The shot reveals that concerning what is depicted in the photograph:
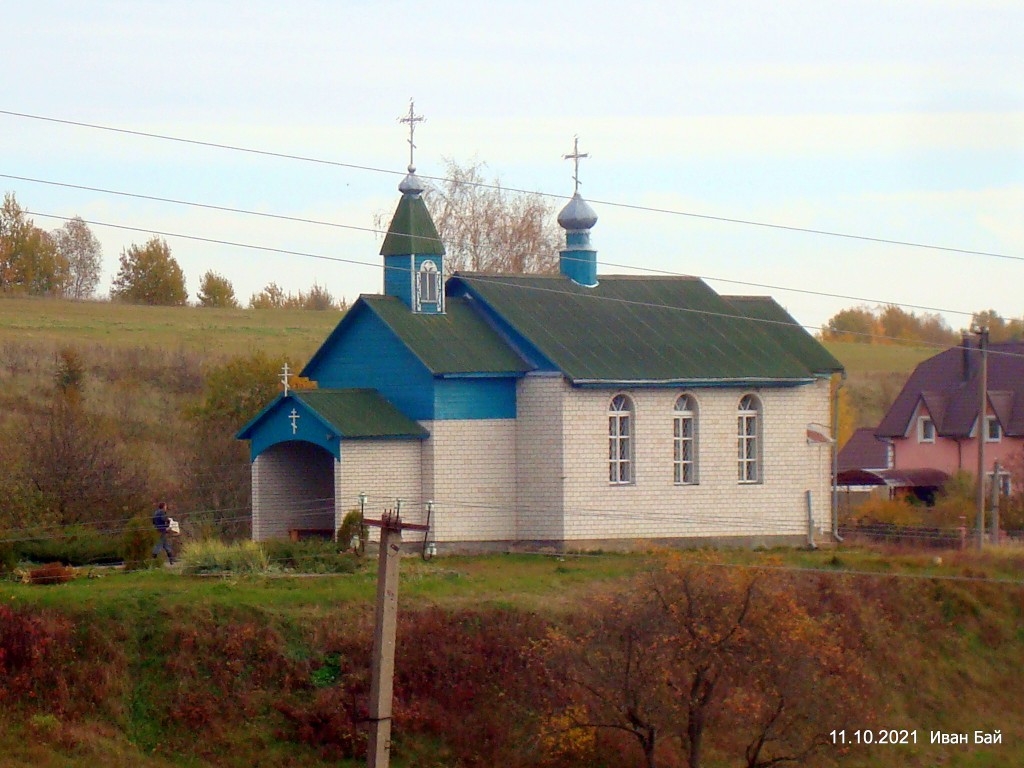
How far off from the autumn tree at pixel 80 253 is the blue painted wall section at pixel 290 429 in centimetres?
5140

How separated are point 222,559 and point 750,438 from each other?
43.3 ft

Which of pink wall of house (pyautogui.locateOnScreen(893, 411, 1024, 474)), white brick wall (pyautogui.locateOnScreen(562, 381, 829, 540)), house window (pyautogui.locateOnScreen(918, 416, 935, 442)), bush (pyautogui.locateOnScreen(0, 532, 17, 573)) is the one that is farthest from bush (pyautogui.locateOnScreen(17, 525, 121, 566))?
house window (pyautogui.locateOnScreen(918, 416, 935, 442))

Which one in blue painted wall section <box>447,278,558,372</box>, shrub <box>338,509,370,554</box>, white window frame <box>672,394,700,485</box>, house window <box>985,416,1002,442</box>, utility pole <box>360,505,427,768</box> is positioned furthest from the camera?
house window <box>985,416,1002,442</box>

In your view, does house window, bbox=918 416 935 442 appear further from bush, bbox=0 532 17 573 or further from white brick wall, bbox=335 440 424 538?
bush, bbox=0 532 17 573

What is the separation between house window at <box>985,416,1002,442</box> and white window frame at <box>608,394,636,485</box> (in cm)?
2476

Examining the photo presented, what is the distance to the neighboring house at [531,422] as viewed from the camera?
32.2 m

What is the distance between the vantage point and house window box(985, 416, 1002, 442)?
54469 millimetres

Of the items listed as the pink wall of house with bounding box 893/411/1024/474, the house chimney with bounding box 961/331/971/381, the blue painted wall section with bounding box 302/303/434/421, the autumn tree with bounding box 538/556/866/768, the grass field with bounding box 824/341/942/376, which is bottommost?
the autumn tree with bounding box 538/556/866/768

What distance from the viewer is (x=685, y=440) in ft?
114

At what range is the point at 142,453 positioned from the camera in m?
43.6

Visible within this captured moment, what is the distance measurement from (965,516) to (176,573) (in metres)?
24.3

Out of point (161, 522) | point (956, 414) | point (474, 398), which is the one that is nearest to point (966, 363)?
point (956, 414)

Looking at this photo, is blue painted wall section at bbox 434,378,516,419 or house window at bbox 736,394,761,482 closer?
blue painted wall section at bbox 434,378,516,419

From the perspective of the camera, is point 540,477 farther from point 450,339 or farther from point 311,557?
point 311,557
